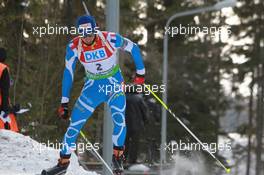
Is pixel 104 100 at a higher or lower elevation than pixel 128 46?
lower

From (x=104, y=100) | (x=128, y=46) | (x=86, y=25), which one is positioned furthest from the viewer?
(x=104, y=100)

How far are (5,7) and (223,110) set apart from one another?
71.0ft

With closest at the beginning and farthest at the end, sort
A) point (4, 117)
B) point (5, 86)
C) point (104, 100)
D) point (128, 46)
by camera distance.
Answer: point (128, 46), point (104, 100), point (5, 86), point (4, 117)

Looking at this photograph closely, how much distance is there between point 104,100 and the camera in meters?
6.87

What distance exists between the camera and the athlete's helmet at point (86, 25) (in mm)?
6492

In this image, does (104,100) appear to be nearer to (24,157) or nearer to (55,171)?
(55,171)

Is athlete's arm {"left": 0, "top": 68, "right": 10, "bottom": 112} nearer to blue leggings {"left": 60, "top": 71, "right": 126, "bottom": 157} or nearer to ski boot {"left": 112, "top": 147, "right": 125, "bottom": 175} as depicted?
blue leggings {"left": 60, "top": 71, "right": 126, "bottom": 157}

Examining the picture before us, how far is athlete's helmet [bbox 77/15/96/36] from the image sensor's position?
6492mm

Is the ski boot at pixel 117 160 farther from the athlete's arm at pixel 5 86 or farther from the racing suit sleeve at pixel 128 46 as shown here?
the athlete's arm at pixel 5 86

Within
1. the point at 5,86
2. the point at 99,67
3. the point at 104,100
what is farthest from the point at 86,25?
the point at 5,86

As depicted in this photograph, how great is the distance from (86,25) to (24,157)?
2.69 meters

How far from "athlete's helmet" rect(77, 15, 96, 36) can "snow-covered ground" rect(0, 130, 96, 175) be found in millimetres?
2069

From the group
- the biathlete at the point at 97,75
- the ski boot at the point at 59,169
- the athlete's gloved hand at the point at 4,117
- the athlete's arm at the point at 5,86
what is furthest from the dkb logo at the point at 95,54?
the athlete's gloved hand at the point at 4,117

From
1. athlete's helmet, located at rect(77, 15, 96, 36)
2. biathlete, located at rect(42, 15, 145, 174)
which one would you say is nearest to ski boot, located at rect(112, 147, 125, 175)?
biathlete, located at rect(42, 15, 145, 174)
